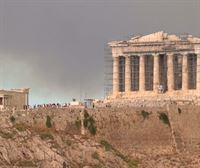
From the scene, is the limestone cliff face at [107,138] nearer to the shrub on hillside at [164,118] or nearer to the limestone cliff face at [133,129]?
the limestone cliff face at [133,129]

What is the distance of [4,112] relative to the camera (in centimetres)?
19150

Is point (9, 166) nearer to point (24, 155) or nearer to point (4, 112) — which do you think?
point (24, 155)

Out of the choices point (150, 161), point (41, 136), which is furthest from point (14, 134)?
point (150, 161)

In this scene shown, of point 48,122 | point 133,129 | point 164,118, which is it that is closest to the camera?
point 48,122

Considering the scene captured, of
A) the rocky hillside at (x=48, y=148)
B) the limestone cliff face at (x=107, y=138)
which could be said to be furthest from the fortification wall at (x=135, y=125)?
the rocky hillside at (x=48, y=148)

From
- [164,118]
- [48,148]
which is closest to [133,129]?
[164,118]

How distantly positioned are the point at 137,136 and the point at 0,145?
22944 mm

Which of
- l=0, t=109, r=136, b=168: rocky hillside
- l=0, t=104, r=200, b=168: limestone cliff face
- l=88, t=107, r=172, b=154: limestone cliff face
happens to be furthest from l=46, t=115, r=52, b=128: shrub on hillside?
l=88, t=107, r=172, b=154: limestone cliff face

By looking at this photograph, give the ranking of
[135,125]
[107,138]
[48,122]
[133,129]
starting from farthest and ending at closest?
[135,125] < [133,129] < [107,138] < [48,122]

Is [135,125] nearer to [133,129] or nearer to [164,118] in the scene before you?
[133,129]

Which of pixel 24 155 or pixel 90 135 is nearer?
pixel 24 155

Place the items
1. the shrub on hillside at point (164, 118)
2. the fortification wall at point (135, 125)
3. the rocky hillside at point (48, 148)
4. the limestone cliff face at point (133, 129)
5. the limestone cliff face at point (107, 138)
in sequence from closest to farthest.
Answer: the rocky hillside at point (48, 148) < the limestone cliff face at point (107, 138) < the fortification wall at point (135, 125) < the limestone cliff face at point (133, 129) < the shrub on hillside at point (164, 118)

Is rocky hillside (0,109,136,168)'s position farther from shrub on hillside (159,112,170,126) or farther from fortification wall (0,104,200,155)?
shrub on hillside (159,112,170,126)

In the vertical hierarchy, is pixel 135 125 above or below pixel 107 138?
above
